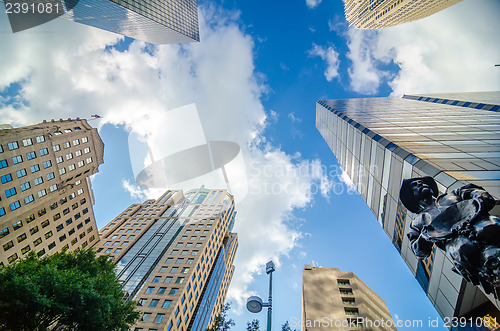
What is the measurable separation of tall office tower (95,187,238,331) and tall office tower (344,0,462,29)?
91.7 meters

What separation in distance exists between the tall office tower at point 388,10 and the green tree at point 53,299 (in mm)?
107069

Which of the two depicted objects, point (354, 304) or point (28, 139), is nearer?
point (28, 139)

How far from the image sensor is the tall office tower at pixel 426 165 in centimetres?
965

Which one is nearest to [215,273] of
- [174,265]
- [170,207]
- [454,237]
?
[174,265]

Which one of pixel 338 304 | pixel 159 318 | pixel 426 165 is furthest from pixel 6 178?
pixel 338 304

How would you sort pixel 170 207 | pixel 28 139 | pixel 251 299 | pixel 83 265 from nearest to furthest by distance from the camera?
pixel 83 265
pixel 251 299
pixel 28 139
pixel 170 207

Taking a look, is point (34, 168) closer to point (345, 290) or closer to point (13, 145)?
point (13, 145)

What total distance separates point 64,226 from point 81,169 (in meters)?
11.1

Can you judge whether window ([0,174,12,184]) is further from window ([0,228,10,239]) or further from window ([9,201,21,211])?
window ([0,228,10,239])

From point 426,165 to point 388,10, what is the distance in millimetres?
102074

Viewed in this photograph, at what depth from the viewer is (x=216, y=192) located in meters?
87.7

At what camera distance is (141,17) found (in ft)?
191

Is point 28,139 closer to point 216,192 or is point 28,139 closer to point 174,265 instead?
point 174,265

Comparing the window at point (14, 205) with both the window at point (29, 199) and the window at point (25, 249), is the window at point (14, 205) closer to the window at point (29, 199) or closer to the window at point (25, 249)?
the window at point (29, 199)
